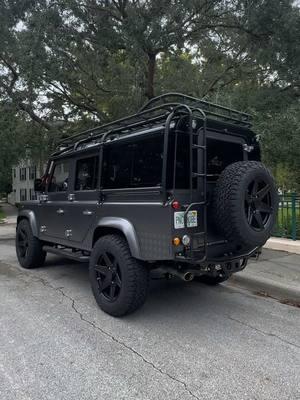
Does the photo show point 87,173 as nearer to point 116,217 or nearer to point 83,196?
point 83,196

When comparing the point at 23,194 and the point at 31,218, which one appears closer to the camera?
the point at 31,218

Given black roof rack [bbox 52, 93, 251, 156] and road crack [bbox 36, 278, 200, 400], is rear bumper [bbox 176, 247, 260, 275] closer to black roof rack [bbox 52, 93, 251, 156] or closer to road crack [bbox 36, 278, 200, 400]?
road crack [bbox 36, 278, 200, 400]

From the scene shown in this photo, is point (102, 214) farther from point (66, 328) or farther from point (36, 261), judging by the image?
point (36, 261)

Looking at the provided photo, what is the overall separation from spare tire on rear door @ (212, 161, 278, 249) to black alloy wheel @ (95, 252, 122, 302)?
137 cm

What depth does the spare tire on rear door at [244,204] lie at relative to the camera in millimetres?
4043

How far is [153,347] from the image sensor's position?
3.79m

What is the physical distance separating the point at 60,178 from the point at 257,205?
369 centimetres

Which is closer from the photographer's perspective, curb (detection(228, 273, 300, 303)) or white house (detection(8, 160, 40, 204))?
curb (detection(228, 273, 300, 303))

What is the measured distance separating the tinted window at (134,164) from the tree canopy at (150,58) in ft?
10.4

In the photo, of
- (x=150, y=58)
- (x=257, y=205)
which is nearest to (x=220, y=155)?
(x=257, y=205)

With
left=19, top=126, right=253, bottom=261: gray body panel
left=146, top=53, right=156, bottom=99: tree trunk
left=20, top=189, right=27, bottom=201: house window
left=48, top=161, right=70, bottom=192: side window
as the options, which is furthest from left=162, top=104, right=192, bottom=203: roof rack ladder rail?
left=20, top=189, right=27, bottom=201: house window

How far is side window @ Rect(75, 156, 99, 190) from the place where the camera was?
5.51m

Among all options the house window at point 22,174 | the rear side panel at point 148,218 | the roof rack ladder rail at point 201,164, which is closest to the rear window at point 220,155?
the roof rack ladder rail at point 201,164

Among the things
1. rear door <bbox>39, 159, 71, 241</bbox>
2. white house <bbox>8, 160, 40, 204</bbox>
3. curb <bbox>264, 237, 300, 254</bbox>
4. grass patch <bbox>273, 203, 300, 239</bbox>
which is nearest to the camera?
rear door <bbox>39, 159, 71, 241</bbox>
